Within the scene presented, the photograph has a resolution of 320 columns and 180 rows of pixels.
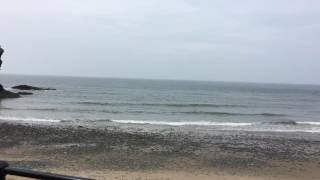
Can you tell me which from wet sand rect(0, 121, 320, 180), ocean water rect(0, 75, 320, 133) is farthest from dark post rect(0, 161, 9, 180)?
ocean water rect(0, 75, 320, 133)

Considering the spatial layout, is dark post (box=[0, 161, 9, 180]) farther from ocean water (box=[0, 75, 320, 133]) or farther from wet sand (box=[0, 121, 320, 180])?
ocean water (box=[0, 75, 320, 133])

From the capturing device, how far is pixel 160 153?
1816 cm

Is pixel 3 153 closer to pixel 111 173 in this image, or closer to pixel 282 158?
Result: pixel 111 173

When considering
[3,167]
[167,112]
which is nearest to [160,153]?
[3,167]

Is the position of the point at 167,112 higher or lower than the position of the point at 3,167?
lower

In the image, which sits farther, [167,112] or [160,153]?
[167,112]

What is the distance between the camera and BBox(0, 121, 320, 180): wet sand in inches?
572

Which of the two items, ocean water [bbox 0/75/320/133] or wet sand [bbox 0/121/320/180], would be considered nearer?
wet sand [bbox 0/121/320/180]

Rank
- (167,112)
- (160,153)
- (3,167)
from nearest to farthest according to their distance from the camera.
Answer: (3,167) → (160,153) → (167,112)

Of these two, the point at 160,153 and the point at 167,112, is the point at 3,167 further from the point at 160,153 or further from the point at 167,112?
the point at 167,112

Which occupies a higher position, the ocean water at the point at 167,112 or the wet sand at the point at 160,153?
the wet sand at the point at 160,153

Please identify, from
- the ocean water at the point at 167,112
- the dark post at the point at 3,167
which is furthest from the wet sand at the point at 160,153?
the dark post at the point at 3,167

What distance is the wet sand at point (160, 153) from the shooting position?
14.5 m

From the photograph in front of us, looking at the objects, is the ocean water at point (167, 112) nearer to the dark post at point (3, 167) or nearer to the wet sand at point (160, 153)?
the wet sand at point (160, 153)
